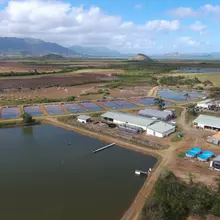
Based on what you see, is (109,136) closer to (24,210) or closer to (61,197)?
(61,197)

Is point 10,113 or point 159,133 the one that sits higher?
point 159,133

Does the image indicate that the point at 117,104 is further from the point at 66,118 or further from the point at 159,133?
the point at 159,133

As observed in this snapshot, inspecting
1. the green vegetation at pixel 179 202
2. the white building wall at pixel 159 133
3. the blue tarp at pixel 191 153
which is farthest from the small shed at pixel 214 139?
the green vegetation at pixel 179 202

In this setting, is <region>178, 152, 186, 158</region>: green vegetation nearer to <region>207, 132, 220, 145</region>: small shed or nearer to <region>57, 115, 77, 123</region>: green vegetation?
<region>207, 132, 220, 145</region>: small shed

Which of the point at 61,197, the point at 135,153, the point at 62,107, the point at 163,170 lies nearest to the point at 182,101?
the point at 62,107

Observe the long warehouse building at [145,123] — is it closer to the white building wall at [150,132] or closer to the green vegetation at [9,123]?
the white building wall at [150,132]

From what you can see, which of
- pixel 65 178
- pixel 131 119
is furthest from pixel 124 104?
pixel 65 178

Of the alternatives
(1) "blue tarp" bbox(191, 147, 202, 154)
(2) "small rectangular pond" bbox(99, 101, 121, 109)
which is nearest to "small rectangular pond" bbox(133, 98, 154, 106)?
(2) "small rectangular pond" bbox(99, 101, 121, 109)
